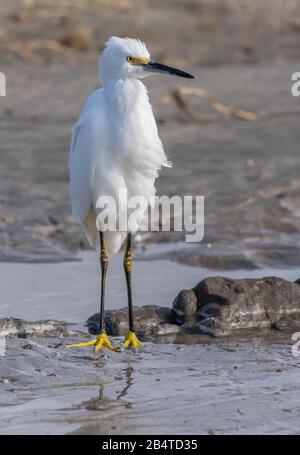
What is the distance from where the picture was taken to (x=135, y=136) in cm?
639

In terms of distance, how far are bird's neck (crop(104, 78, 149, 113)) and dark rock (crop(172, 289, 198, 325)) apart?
1333mm

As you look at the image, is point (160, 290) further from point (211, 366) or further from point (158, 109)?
point (158, 109)

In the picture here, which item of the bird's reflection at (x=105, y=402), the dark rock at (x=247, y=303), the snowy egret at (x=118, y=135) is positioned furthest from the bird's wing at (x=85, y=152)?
the bird's reflection at (x=105, y=402)

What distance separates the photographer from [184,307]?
6.99 meters

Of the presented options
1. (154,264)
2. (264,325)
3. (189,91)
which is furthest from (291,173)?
(264,325)

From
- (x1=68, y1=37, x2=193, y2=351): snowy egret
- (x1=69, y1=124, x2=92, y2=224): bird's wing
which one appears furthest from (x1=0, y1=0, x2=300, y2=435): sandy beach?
(x1=69, y1=124, x2=92, y2=224): bird's wing

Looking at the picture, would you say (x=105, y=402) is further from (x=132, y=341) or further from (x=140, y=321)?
(x=140, y=321)

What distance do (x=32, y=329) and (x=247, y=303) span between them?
53.1 inches

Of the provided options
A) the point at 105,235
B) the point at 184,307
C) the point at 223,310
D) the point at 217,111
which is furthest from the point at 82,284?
the point at 217,111

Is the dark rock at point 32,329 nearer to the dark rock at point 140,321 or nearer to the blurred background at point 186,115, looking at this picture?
the dark rock at point 140,321

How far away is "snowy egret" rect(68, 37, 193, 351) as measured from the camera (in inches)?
250

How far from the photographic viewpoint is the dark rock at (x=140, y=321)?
689 centimetres

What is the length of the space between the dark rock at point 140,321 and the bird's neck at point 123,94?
1.38 meters

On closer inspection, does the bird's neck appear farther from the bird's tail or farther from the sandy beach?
Result: the sandy beach
